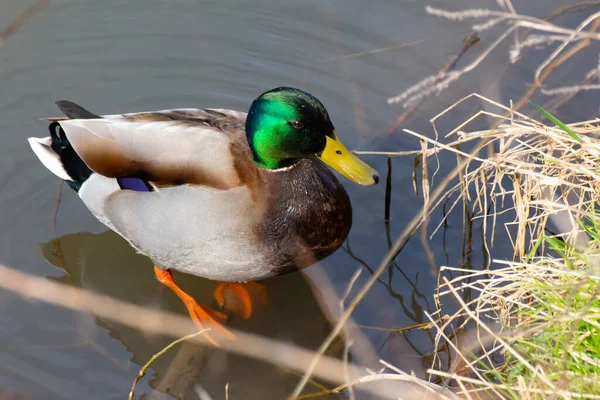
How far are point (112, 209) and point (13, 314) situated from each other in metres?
0.77

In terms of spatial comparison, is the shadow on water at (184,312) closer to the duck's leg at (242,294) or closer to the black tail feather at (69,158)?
the duck's leg at (242,294)

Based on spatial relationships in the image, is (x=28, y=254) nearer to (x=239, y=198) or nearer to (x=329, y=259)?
(x=239, y=198)

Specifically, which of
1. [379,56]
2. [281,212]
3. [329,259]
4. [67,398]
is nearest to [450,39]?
[379,56]

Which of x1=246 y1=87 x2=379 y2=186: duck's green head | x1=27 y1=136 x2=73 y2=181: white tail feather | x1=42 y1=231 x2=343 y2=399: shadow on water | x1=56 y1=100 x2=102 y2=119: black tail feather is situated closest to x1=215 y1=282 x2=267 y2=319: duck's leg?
x1=42 y1=231 x2=343 y2=399: shadow on water

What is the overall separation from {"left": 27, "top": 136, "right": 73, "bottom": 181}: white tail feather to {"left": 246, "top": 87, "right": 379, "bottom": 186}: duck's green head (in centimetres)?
121

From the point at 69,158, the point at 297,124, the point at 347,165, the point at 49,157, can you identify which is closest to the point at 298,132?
the point at 297,124

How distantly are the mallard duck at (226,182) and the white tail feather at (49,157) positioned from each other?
0.29 meters

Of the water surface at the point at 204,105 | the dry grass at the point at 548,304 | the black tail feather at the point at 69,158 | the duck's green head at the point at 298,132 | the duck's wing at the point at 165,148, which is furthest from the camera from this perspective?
the black tail feather at the point at 69,158

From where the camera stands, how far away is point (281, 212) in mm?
3602

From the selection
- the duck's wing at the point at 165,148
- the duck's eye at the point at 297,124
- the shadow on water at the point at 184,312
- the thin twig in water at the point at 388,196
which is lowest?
the shadow on water at the point at 184,312

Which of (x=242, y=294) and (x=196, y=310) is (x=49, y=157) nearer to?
(x=196, y=310)

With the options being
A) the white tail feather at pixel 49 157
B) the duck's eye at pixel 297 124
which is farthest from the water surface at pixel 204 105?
the duck's eye at pixel 297 124

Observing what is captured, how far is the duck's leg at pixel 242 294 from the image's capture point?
4004 millimetres

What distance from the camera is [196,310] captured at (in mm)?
3938
